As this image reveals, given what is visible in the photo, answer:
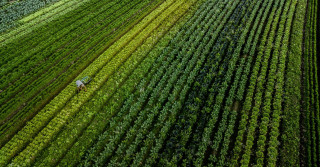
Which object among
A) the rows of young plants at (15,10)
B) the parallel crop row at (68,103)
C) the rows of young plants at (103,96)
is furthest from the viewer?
the rows of young plants at (15,10)

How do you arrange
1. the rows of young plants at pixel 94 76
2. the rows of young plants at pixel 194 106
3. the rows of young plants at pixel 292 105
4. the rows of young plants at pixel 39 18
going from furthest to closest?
the rows of young plants at pixel 39 18 < the rows of young plants at pixel 94 76 < the rows of young plants at pixel 194 106 < the rows of young plants at pixel 292 105

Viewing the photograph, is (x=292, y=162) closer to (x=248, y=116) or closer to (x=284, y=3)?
(x=248, y=116)

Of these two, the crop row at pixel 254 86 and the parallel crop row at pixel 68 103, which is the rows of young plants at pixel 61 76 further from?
the crop row at pixel 254 86

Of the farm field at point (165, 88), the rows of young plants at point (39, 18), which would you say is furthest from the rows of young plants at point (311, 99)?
the rows of young plants at point (39, 18)

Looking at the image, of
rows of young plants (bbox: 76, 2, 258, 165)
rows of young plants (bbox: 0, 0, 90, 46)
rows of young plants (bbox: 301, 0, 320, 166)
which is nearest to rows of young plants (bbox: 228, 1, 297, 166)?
rows of young plants (bbox: 301, 0, 320, 166)

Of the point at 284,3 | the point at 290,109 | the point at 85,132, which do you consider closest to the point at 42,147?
the point at 85,132

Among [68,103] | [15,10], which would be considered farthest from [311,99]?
[15,10]
